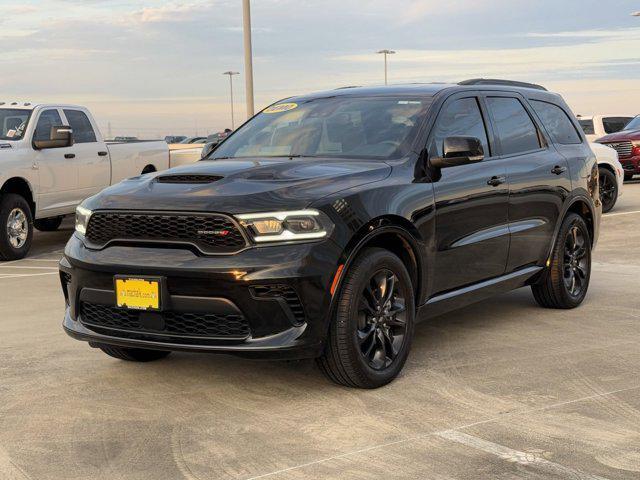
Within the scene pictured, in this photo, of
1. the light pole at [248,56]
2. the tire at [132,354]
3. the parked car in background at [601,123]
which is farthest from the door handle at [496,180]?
the parked car in background at [601,123]

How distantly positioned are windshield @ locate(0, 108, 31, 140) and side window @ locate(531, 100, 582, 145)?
7.29 m

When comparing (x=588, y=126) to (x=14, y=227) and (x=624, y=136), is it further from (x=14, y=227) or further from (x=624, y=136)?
(x=14, y=227)

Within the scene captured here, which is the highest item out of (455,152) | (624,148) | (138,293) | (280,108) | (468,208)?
(280,108)

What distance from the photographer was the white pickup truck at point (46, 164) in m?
11.8

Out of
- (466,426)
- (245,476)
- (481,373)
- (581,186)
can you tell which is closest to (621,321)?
(581,186)

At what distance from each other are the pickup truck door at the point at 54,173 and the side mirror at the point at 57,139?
32cm

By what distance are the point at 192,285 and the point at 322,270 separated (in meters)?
0.66

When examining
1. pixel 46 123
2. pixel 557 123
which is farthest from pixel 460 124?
pixel 46 123

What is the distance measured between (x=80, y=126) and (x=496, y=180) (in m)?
8.44

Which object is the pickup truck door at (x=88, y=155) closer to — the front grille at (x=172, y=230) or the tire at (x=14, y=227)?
the tire at (x=14, y=227)

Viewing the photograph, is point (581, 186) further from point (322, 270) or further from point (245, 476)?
point (245, 476)

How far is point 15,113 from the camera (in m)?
12.5

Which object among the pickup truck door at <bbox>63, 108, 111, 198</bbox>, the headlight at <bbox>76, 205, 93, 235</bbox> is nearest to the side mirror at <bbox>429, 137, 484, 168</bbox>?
the headlight at <bbox>76, 205, 93, 235</bbox>

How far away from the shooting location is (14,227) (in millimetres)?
11805
